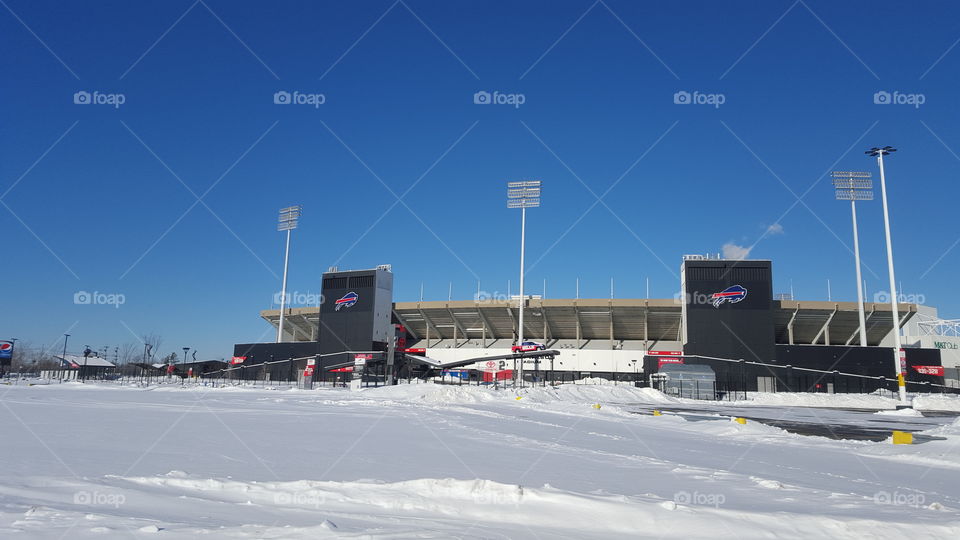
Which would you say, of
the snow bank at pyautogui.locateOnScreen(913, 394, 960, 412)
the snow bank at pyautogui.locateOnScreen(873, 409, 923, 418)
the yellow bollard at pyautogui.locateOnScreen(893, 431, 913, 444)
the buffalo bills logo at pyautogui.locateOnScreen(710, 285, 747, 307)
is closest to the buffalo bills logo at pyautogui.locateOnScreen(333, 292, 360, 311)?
the buffalo bills logo at pyautogui.locateOnScreen(710, 285, 747, 307)

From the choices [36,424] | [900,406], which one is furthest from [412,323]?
[36,424]

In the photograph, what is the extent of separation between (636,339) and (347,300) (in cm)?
3533

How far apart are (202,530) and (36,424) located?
38.3 ft

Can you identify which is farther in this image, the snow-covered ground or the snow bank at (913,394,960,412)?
the snow bank at (913,394,960,412)

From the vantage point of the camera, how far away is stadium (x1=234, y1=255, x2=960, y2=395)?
52.3 m

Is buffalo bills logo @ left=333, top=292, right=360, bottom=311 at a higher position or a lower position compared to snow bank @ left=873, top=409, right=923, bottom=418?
higher

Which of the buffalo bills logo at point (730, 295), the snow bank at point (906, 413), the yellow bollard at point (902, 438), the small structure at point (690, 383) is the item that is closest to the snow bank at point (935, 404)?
the snow bank at point (906, 413)

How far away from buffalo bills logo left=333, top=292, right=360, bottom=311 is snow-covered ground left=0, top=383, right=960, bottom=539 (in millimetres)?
51602

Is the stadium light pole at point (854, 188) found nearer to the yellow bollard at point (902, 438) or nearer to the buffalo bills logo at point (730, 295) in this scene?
Answer: the buffalo bills logo at point (730, 295)

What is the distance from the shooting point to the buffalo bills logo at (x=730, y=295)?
2141 inches

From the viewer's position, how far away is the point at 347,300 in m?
66.4

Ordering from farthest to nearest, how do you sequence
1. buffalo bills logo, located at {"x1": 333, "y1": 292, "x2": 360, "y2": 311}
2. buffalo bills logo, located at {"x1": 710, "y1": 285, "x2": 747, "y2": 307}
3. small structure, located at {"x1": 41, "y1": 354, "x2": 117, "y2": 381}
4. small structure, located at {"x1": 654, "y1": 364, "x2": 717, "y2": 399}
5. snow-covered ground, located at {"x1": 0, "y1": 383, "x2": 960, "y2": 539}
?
small structure, located at {"x1": 41, "y1": 354, "x2": 117, "y2": 381} → buffalo bills logo, located at {"x1": 333, "y1": 292, "x2": 360, "y2": 311} → buffalo bills logo, located at {"x1": 710, "y1": 285, "x2": 747, "y2": 307} → small structure, located at {"x1": 654, "y1": 364, "x2": 717, "y2": 399} → snow-covered ground, located at {"x1": 0, "y1": 383, "x2": 960, "y2": 539}

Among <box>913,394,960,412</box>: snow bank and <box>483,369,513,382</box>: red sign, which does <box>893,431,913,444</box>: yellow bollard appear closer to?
<box>913,394,960,412</box>: snow bank

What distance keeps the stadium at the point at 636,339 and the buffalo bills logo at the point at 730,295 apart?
0.09m
